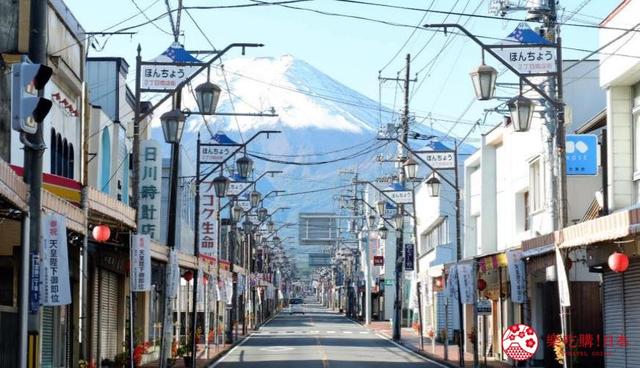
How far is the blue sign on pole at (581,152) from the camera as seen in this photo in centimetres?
3181

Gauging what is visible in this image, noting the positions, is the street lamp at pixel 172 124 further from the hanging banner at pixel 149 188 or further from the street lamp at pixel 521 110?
the hanging banner at pixel 149 188

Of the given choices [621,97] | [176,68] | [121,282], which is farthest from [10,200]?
[121,282]

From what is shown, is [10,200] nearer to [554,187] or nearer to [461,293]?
[554,187]

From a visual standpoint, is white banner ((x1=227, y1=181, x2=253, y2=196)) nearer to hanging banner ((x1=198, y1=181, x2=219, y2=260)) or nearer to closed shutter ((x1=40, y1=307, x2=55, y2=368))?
hanging banner ((x1=198, y1=181, x2=219, y2=260))

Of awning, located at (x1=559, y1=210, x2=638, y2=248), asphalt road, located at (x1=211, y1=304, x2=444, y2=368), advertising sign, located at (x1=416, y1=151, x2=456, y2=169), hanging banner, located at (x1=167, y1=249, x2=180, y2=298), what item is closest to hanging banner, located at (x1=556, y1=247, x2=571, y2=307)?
awning, located at (x1=559, y1=210, x2=638, y2=248)

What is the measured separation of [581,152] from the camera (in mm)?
32031

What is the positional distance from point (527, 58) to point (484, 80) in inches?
42.4

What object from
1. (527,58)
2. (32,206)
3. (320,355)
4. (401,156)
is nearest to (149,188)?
(320,355)

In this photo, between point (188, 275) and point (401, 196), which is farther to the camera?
point (401, 196)

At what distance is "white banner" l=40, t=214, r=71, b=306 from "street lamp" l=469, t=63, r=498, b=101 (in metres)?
9.27

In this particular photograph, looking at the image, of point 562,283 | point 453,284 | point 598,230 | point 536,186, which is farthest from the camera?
point 536,186

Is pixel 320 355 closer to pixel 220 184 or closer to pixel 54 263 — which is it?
pixel 220 184

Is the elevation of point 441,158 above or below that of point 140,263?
above

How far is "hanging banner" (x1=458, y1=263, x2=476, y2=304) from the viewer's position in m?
37.5
